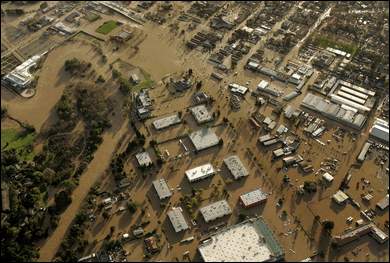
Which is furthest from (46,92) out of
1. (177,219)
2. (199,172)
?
(177,219)

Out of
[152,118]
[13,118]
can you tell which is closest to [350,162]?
[152,118]

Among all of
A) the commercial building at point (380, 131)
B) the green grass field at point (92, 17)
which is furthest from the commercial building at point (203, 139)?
the green grass field at point (92, 17)

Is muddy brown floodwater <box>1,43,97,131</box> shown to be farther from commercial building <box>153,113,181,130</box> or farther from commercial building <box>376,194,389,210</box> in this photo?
commercial building <box>376,194,389,210</box>

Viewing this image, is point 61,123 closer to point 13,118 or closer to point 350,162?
point 13,118

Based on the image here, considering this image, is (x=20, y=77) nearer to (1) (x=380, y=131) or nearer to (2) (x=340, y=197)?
(2) (x=340, y=197)

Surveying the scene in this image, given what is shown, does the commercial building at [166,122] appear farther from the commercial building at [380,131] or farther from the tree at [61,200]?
the commercial building at [380,131]
